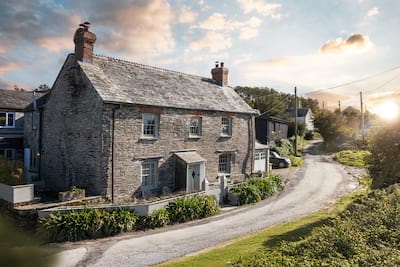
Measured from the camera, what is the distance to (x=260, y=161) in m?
30.9

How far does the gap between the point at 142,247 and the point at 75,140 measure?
1000 centimetres

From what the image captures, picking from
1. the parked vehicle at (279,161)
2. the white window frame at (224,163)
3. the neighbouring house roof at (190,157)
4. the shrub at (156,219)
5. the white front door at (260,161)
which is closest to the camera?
the shrub at (156,219)

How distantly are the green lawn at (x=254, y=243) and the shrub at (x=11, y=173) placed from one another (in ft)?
40.1

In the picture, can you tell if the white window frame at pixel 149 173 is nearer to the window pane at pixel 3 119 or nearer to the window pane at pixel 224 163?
the window pane at pixel 224 163

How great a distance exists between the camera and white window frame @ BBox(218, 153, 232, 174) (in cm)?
2584

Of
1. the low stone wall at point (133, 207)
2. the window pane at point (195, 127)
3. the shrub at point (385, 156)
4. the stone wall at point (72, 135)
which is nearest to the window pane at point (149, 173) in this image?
the low stone wall at point (133, 207)

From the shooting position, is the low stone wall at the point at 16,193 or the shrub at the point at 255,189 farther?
the shrub at the point at 255,189

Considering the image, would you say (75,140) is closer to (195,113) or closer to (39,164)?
(39,164)

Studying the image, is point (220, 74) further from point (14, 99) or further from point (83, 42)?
point (14, 99)

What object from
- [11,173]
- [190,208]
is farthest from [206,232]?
[11,173]

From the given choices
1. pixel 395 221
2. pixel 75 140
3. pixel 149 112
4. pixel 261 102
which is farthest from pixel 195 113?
pixel 261 102

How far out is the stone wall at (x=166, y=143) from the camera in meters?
18.5

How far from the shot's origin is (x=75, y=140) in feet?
65.7

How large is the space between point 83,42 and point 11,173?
9.40 meters
